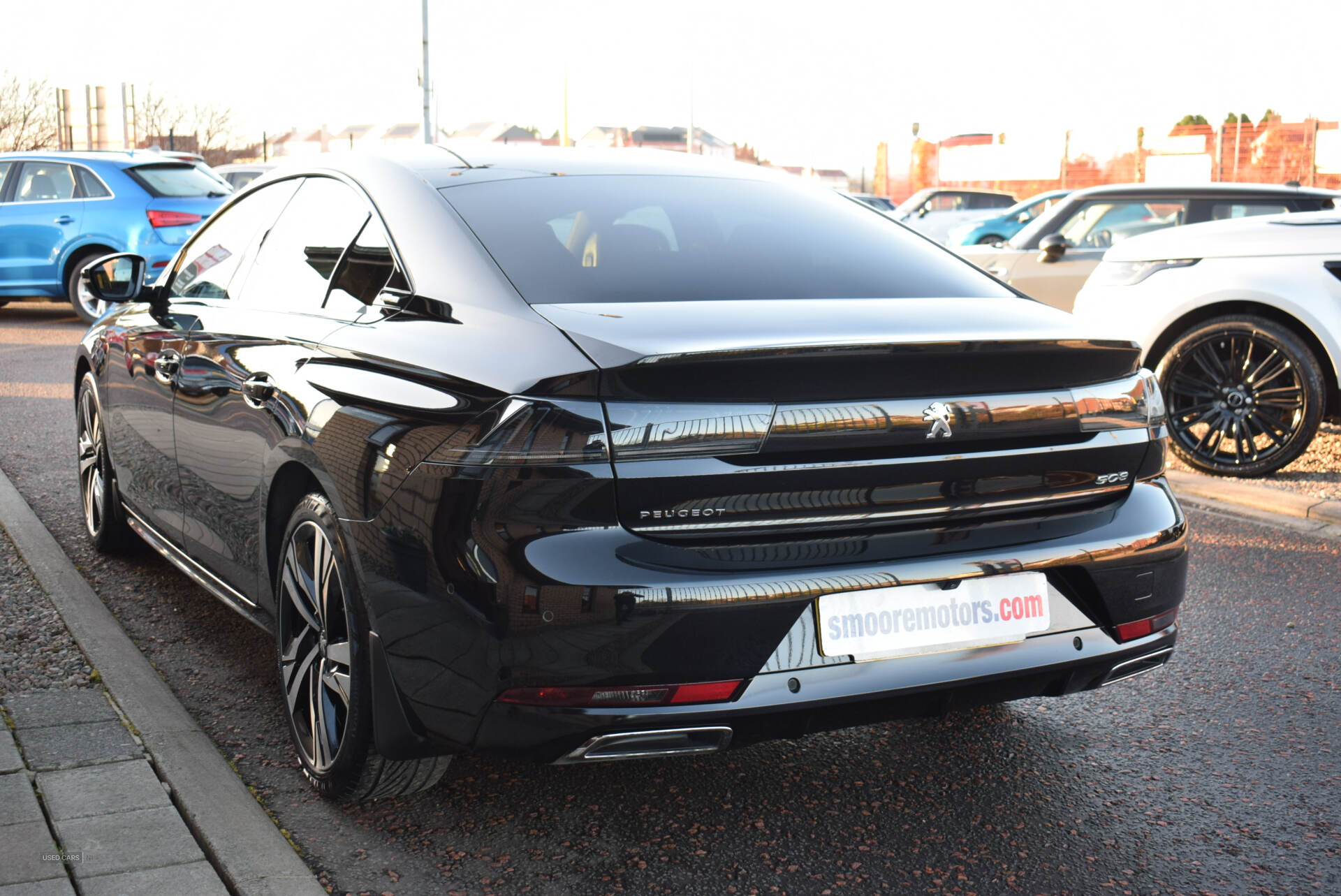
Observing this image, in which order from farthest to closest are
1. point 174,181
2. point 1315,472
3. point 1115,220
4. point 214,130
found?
1. point 214,130
2. point 174,181
3. point 1115,220
4. point 1315,472

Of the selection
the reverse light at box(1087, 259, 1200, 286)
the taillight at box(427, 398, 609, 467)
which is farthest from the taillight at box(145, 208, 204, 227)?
the taillight at box(427, 398, 609, 467)

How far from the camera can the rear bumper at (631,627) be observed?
236 centimetres

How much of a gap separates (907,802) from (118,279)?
340 centimetres

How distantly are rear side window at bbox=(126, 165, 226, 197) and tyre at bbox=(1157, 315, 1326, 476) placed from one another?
10445 millimetres

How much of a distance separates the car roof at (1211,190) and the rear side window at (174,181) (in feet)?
30.1

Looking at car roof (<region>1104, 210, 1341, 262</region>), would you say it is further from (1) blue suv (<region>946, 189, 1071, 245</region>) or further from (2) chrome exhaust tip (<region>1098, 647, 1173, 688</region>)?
(1) blue suv (<region>946, 189, 1071, 245</region>)

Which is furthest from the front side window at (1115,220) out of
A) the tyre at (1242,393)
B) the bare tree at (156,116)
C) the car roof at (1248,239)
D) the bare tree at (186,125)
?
the bare tree at (156,116)

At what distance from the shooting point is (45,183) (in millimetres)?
14031

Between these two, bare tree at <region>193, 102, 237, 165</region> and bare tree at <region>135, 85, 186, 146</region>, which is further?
bare tree at <region>193, 102, 237, 165</region>

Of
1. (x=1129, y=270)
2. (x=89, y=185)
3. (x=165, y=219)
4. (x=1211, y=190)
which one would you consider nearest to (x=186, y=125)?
(x=89, y=185)

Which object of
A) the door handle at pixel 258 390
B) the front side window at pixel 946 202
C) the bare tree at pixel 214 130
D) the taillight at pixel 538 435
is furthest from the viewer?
the bare tree at pixel 214 130

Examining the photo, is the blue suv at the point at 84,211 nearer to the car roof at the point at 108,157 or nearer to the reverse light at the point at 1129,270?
the car roof at the point at 108,157

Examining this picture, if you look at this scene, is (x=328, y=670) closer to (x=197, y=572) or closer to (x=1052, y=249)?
(x=197, y=572)

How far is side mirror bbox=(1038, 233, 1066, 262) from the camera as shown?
9633mm
